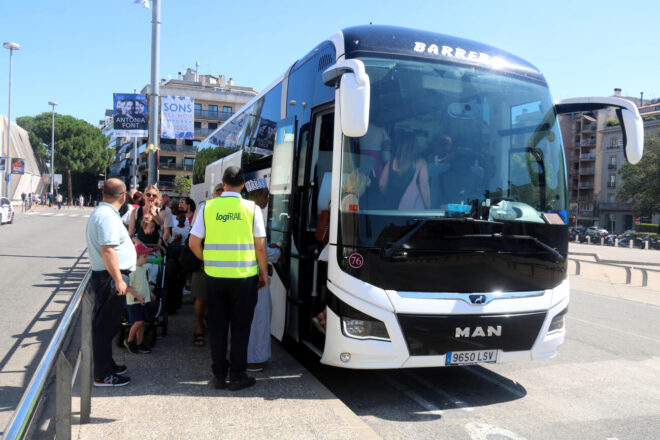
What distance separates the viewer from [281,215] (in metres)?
6.33


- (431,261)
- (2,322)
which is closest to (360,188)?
(431,261)

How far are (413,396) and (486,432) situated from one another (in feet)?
3.19

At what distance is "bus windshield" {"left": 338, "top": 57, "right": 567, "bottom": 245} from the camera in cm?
485

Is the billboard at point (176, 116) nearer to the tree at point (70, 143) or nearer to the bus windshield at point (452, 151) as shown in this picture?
the bus windshield at point (452, 151)

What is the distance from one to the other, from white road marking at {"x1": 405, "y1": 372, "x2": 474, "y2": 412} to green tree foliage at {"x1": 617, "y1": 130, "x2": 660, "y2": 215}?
6538 centimetres

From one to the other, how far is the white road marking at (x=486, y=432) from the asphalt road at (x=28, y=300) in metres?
3.50

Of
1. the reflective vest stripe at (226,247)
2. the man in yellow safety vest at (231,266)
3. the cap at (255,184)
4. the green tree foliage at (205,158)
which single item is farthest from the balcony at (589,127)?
the reflective vest stripe at (226,247)

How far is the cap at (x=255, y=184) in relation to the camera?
7.07 m

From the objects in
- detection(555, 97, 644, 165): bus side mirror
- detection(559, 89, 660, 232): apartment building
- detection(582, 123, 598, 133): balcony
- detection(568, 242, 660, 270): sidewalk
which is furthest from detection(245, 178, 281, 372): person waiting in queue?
detection(582, 123, 598, 133): balcony

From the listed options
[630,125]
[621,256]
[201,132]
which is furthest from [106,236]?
[201,132]

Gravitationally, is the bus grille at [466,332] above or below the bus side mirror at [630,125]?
below

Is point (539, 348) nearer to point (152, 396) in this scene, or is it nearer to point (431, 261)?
point (431, 261)

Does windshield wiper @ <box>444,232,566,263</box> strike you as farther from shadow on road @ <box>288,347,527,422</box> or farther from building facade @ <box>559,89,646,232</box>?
building facade @ <box>559,89,646,232</box>

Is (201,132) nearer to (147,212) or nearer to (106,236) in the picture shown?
(147,212)
